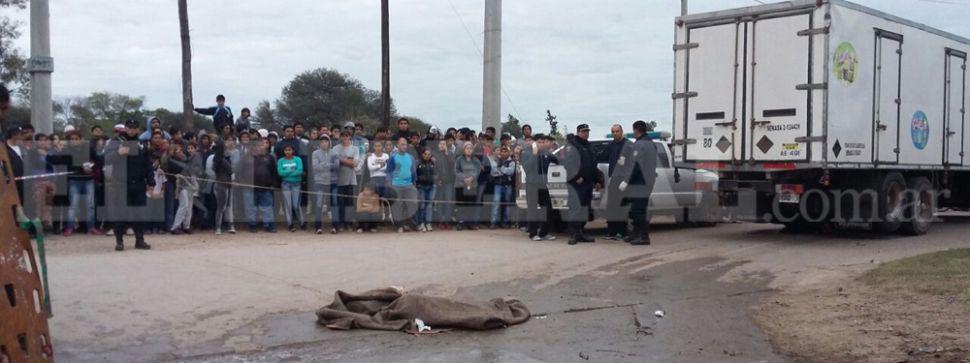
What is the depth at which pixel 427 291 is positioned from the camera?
877 centimetres

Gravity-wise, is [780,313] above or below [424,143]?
below

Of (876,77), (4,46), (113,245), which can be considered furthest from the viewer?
(4,46)

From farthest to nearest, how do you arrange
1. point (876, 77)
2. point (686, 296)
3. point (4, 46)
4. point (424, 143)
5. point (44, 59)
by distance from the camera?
1. point (4, 46)
2. point (424, 143)
3. point (44, 59)
4. point (876, 77)
5. point (686, 296)

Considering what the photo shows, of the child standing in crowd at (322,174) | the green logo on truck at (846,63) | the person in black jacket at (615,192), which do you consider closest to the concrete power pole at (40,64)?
the child standing in crowd at (322,174)

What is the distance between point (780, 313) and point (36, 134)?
11363 mm

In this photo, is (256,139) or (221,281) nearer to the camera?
(221,281)

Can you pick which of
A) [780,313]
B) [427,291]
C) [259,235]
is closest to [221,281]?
[427,291]

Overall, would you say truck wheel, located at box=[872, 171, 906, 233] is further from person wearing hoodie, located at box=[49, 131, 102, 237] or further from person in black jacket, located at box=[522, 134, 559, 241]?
person wearing hoodie, located at box=[49, 131, 102, 237]

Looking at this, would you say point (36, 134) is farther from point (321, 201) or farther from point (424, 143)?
point (424, 143)

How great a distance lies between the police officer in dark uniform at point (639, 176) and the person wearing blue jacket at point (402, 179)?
11.9ft

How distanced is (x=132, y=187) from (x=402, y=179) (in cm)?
445

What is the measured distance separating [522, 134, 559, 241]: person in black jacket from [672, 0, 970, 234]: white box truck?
6.91ft

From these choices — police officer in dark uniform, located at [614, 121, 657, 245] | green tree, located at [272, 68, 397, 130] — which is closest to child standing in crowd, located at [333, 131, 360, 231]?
police officer in dark uniform, located at [614, 121, 657, 245]

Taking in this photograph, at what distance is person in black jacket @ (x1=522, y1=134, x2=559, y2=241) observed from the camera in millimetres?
13359
